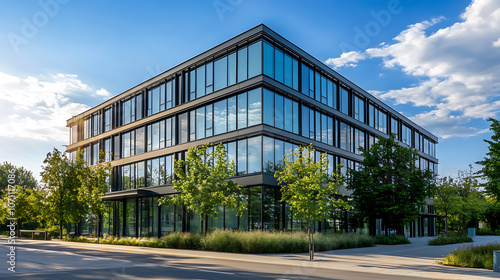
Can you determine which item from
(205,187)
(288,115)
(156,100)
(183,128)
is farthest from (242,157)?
(156,100)

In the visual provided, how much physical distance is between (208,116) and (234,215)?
9.11 metres

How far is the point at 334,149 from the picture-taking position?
4081 centimetres

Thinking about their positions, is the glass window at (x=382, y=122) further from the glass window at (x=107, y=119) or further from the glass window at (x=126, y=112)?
the glass window at (x=107, y=119)

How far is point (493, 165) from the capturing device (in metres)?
21.5

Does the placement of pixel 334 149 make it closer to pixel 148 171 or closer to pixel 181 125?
pixel 181 125

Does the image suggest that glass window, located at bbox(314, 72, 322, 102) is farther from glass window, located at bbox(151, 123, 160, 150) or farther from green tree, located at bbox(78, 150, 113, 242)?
green tree, located at bbox(78, 150, 113, 242)

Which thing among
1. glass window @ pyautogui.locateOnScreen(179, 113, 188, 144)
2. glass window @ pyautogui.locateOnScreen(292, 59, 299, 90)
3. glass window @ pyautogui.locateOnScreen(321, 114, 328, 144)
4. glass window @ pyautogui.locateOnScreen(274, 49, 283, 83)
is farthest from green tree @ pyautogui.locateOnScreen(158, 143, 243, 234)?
glass window @ pyautogui.locateOnScreen(321, 114, 328, 144)

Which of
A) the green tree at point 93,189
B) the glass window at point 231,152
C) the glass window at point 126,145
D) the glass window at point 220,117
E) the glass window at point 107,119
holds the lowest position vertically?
the green tree at point 93,189

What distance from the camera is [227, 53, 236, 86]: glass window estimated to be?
33812 millimetres

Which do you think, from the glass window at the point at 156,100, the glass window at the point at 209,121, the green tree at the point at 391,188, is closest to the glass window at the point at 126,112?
the glass window at the point at 156,100

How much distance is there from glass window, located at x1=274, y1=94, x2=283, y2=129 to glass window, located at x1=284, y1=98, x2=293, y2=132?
2.54 ft

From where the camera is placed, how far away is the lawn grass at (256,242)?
24.3 m

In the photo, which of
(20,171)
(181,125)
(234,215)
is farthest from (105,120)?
(20,171)

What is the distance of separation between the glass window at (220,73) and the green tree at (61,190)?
17.4 m
